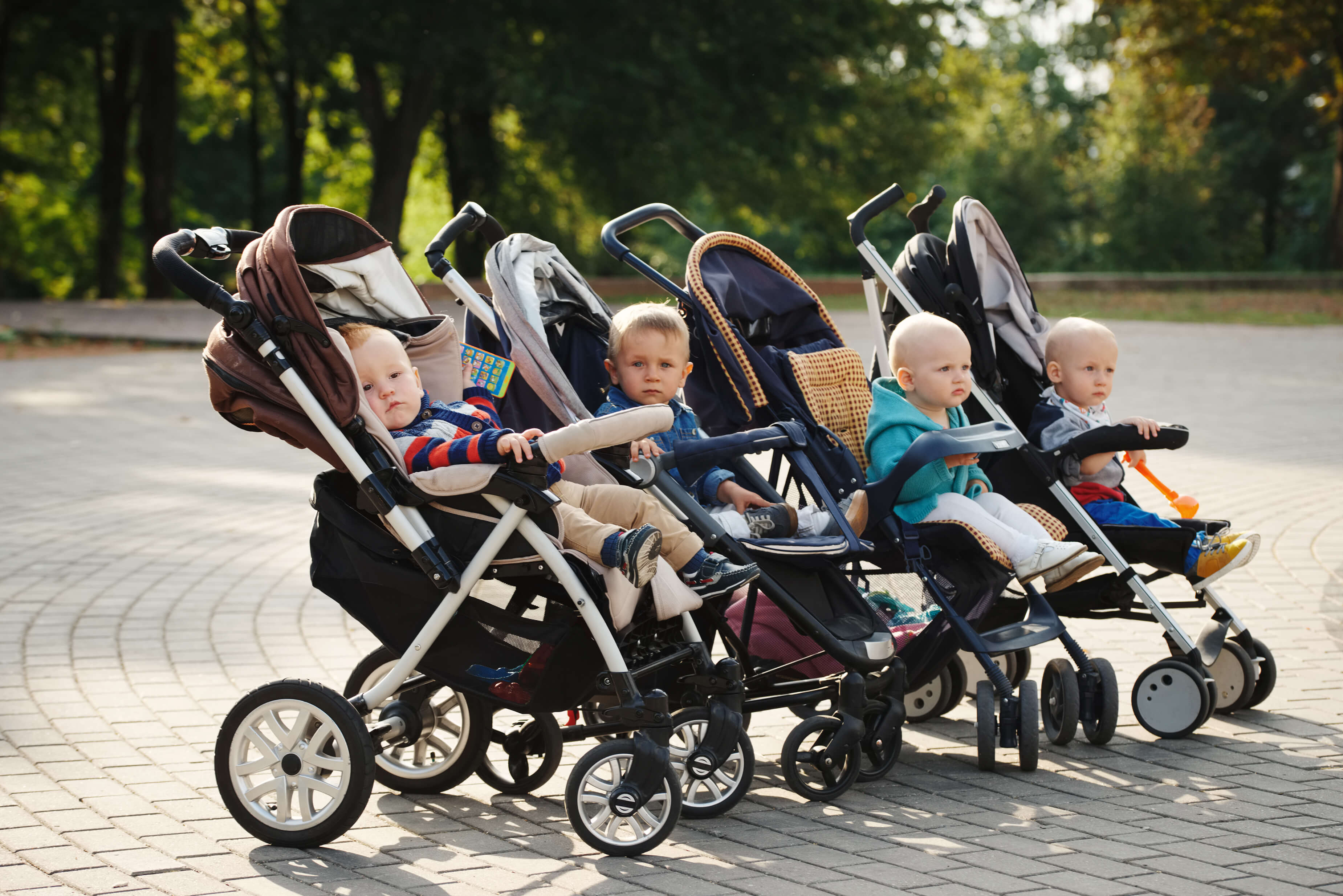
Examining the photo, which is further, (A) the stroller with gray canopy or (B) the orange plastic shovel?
(B) the orange plastic shovel

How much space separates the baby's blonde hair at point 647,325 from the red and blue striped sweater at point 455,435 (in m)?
0.46

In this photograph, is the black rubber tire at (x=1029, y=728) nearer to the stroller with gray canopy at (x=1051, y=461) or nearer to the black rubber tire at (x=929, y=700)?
the stroller with gray canopy at (x=1051, y=461)

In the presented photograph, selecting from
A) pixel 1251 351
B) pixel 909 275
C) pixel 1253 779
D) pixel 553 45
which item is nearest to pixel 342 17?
pixel 553 45

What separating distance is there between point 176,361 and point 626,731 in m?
16.9

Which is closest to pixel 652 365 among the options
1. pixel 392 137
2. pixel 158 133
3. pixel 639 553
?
pixel 639 553

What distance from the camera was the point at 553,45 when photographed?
82.7ft

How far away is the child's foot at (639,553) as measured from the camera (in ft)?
12.4

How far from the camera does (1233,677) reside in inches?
196

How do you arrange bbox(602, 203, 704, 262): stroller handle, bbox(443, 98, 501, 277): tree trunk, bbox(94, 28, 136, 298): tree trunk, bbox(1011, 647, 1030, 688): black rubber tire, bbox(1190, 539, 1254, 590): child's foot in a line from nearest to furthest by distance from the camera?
bbox(1190, 539, 1254, 590): child's foot < bbox(602, 203, 704, 262): stroller handle < bbox(1011, 647, 1030, 688): black rubber tire < bbox(94, 28, 136, 298): tree trunk < bbox(443, 98, 501, 277): tree trunk

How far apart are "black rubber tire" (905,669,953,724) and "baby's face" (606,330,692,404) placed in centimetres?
145

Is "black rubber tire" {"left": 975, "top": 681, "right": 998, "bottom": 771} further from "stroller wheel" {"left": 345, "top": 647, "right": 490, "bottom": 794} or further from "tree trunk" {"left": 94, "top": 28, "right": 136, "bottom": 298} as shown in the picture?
"tree trunk" {"left": 94, "top": 28, "right": 136, "bottom": 298}

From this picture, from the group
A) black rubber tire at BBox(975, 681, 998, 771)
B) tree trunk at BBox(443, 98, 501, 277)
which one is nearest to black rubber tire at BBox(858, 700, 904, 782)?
black rubber tire at BBox(975, 681, 998, 771)

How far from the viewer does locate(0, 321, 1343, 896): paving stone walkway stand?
11.7 ft

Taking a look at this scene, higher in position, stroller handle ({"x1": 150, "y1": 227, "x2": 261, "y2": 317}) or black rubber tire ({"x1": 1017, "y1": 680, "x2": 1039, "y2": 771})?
stroller handle ({"x1": 150, "y1": 227, "x2": 261, "y2": 317})
